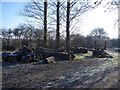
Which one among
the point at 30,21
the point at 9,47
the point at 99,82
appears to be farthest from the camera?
the point at 9,47

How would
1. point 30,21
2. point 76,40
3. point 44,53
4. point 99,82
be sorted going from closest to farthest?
point 99,82, point 44,53, point 30,21, point 76,40

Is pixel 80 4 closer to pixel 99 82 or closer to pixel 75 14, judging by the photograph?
pixel 75 14

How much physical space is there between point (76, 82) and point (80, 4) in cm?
1855

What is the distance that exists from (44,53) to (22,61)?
100 inches

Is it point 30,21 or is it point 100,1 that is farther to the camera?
point 30,21

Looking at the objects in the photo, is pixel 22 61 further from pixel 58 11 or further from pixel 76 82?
pixel 58 11

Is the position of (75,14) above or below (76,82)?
above

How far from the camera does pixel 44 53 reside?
1962 cm

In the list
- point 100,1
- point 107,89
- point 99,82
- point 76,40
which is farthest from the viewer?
point 76,40

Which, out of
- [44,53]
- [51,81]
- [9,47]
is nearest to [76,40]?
[9,47]

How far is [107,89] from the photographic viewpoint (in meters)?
8.02

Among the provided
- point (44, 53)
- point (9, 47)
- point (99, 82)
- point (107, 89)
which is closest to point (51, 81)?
point (99, 82)

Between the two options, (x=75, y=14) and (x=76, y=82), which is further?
(x=75, y=14)

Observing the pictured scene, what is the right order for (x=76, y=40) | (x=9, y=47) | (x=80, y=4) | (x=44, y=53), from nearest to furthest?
1. (x=44, y=53)
2. (x=80, y=4)
3. (x=9, y=47)
4. (x=76, y=40)
